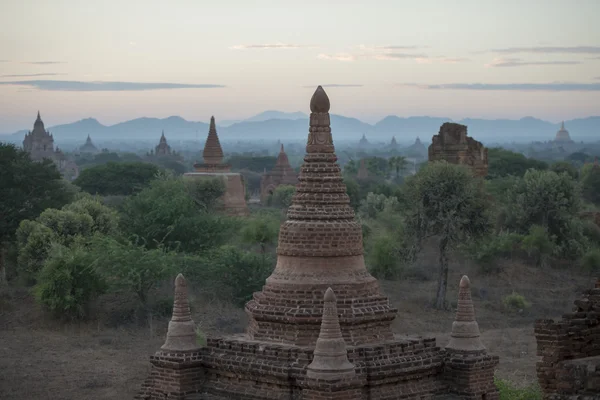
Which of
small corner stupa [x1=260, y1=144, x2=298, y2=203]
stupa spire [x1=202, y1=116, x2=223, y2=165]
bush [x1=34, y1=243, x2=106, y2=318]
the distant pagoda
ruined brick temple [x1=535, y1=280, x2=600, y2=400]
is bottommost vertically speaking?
the distant pagoda

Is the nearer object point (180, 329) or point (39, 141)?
point (180, 329)

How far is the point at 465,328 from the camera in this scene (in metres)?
15.6

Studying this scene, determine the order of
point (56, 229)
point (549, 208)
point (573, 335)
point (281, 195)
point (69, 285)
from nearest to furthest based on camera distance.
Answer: point (573, 335), point (69, 285), point (56, 229), point (549, 208), point (281, 195)

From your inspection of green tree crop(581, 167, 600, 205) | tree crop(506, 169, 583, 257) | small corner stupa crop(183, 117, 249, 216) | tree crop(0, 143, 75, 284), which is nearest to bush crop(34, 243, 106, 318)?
tree crop(0, 143, 75, 284)

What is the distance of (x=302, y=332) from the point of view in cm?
1520

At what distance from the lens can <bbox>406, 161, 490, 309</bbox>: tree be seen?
Result: 140 ft

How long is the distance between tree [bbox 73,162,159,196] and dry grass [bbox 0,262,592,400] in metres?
40.6

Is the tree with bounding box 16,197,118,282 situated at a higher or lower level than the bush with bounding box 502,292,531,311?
higher

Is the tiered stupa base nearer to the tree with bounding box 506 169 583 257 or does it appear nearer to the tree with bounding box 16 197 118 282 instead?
the tree with bounding box 16 197 118 282

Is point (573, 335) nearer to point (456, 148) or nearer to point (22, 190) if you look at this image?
point (22, 190)

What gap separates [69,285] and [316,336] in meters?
21.9

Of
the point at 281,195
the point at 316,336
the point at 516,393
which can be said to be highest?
the point at 316,336

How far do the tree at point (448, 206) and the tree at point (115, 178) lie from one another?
40.6m

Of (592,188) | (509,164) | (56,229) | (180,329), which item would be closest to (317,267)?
(180,329)
